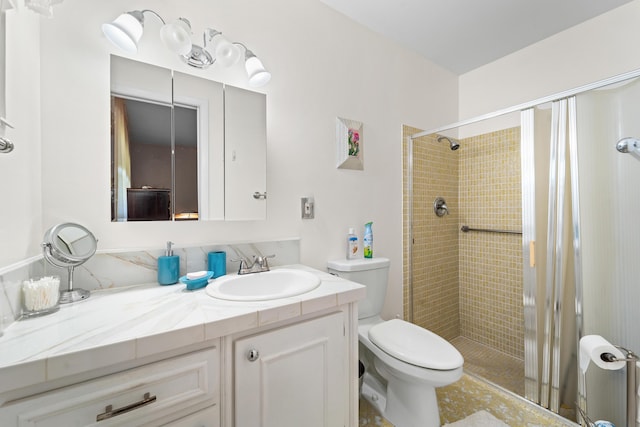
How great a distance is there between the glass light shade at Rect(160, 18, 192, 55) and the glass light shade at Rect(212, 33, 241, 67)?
13 cm

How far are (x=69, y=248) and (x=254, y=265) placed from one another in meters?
0.69

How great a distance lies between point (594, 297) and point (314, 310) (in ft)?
4.56

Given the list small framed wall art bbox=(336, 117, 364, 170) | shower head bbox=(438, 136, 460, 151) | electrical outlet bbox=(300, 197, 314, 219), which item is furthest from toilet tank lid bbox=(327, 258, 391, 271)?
shower head bbox=(438, 136, 460, 151)

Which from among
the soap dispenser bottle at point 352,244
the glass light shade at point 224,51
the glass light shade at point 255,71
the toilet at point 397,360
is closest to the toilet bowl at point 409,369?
the toilet at point 397,360

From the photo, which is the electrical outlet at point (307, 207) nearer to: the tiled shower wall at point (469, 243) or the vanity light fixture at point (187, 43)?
the vanity light fixture at point (187, 43)

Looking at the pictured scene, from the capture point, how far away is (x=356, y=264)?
1579 millimetres

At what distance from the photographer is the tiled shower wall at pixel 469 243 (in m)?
2.09

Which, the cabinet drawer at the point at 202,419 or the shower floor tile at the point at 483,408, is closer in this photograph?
the cabinet drawer at the point at 202,419

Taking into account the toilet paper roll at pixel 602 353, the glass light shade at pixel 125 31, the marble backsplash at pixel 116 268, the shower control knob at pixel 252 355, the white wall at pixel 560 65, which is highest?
the white wall at pixel 560 65

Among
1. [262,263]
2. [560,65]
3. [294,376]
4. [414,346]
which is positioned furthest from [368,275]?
[560,65]

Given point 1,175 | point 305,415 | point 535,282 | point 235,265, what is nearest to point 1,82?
point 1,175

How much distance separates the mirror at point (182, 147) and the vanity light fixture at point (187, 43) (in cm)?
7

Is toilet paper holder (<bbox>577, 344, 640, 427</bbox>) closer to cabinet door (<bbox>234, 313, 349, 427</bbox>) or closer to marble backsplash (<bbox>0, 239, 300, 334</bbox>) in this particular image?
cabinet door (<bbox>234, 313, 349, 427</bbox>)

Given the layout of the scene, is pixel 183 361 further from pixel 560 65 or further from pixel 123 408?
pixel 560 65
